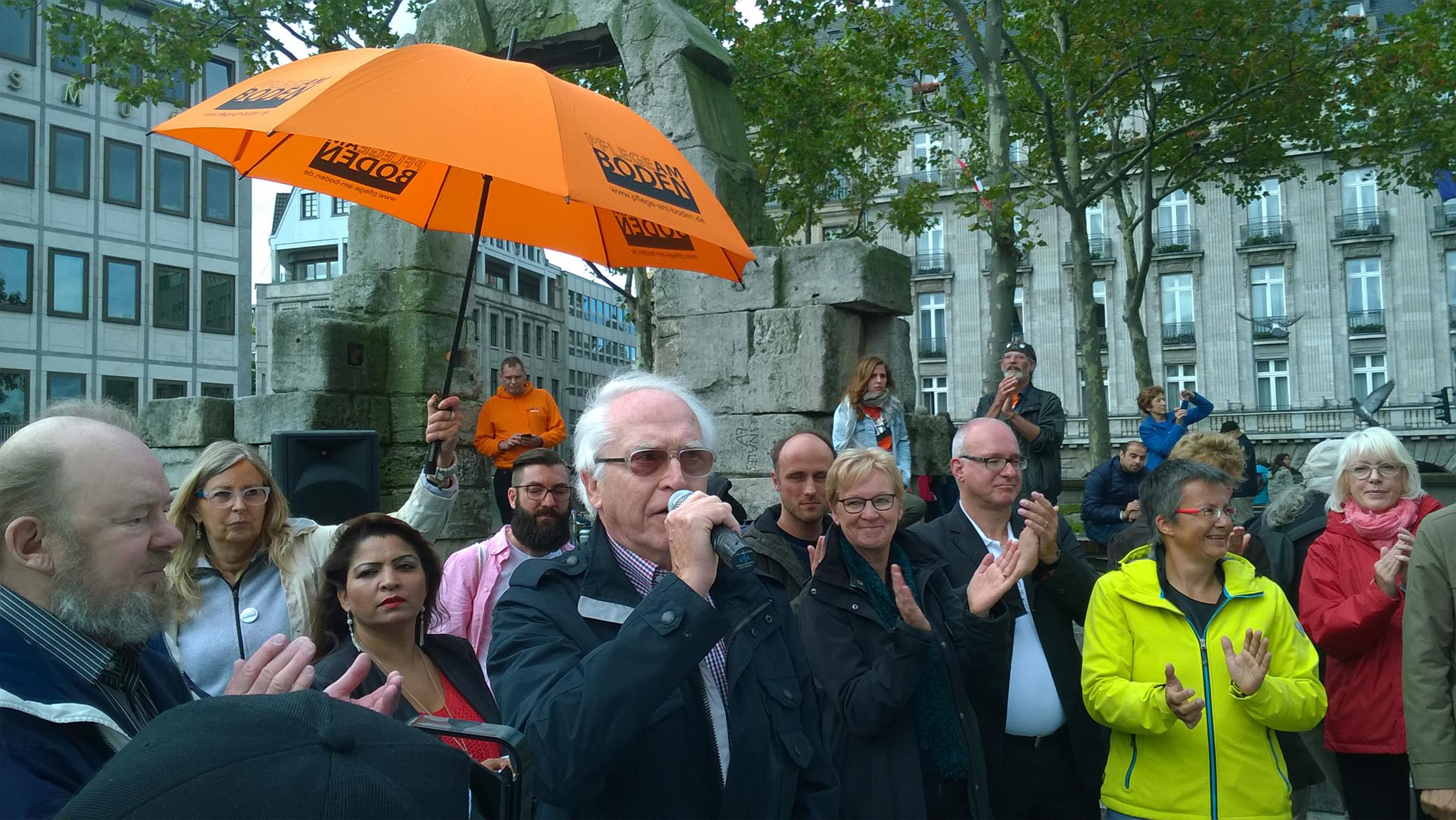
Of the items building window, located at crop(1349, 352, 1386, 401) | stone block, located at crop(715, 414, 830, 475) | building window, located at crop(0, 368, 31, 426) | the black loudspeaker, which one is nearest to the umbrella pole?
the black loudspeaker

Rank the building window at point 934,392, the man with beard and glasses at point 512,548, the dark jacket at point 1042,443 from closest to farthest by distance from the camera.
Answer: the man with beard and glasses at point 512,548, the dark jacket at point 1042,443, the building window at point 934,392

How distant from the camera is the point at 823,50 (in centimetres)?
2048

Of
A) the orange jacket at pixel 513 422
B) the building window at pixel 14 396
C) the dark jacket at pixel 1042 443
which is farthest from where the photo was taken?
the building window at pixel 14 396

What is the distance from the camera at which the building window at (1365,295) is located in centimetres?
3850

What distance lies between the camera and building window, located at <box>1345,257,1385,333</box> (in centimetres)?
3850

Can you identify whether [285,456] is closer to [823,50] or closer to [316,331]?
[316,331]

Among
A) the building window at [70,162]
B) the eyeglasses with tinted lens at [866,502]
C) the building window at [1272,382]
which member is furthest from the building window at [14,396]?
the building window at [1272,382]

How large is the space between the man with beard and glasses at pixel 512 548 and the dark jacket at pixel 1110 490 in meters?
4.47

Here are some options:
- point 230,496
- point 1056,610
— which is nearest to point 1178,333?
point 1056,610

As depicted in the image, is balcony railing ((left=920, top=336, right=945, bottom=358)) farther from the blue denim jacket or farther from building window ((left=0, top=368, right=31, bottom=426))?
the blue denim jacket

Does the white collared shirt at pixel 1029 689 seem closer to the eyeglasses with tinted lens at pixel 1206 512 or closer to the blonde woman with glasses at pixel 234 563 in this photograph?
the eyeglasses with tinted lens at pixel 1206 512

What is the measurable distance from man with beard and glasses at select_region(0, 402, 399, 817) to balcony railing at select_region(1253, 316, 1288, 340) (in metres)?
42.5

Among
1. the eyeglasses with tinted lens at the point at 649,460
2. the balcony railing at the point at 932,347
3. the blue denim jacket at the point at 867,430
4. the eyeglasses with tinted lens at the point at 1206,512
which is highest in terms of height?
the balcony railing at the point at 932,347

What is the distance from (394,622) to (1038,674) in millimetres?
2282
